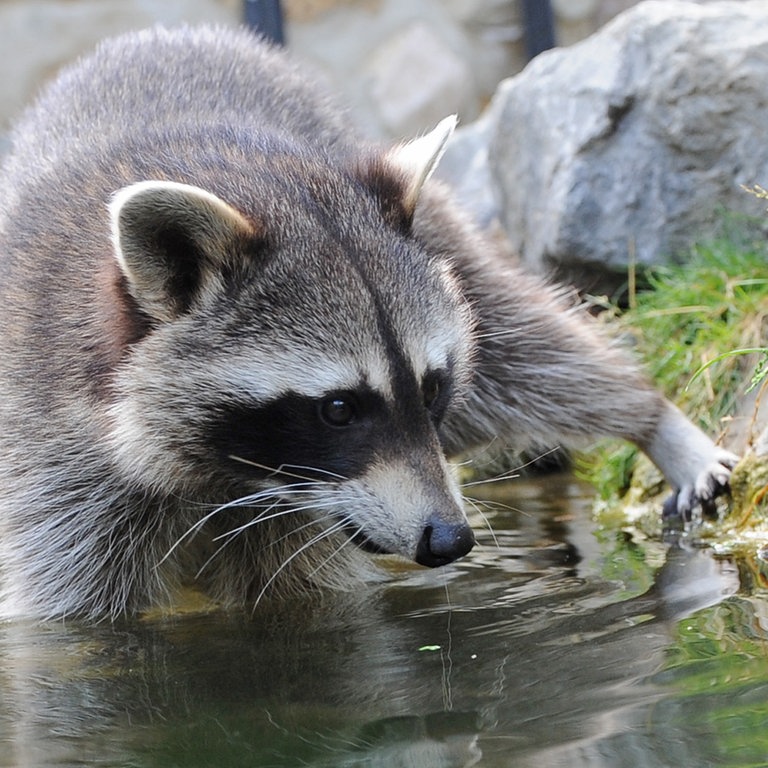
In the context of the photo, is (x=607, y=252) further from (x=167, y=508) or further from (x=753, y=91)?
(x=167, y=508)

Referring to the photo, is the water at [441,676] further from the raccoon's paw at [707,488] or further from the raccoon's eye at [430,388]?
the raccoon's eye at [430,388]

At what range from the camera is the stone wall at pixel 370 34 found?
9453mm

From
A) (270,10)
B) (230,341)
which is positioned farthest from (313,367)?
(270,10)

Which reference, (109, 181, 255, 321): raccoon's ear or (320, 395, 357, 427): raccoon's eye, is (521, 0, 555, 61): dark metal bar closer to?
(109, 181, 255, 321): raccoon's ear

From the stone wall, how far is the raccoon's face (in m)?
6.07

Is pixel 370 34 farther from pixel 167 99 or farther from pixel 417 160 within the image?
pixel 417 160

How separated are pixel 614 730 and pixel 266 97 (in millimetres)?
3185

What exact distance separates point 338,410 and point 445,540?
0.41 m

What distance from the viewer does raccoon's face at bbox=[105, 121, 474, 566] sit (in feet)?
10.7

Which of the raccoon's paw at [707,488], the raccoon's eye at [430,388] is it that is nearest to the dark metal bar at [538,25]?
the raccoon's paw at [707,488]

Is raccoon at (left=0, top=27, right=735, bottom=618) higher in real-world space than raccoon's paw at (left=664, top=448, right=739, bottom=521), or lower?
higher

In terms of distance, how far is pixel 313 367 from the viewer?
3.30 meters

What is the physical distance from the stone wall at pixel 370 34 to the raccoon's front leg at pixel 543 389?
477 centimetres

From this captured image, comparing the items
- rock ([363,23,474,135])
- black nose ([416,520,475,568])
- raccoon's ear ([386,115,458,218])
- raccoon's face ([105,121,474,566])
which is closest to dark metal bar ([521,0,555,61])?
rock ([363,23,474,135])
